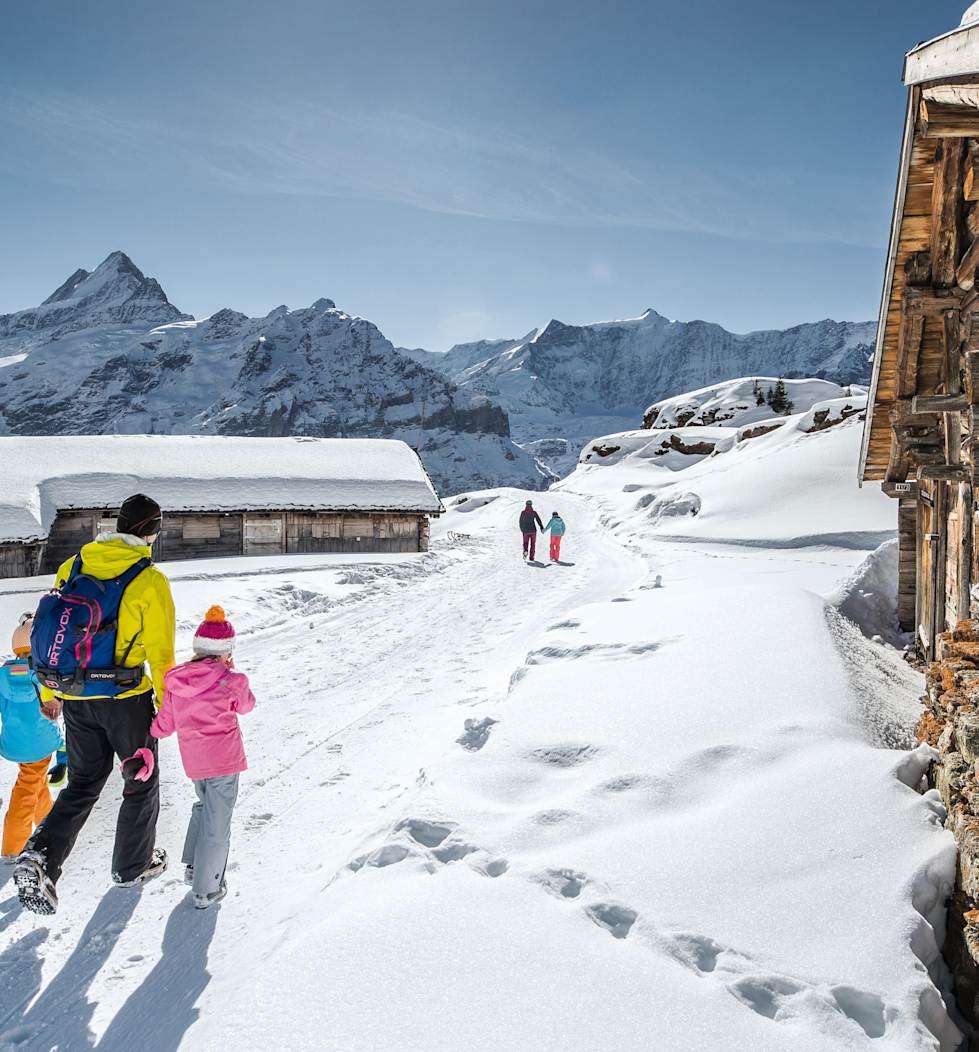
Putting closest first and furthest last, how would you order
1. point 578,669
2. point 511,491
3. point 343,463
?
1. point 578,669
2. point 343,463
3. point 511,491

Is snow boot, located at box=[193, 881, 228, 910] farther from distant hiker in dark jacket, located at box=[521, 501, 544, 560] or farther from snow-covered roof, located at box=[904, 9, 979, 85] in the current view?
distant hiker in dark jacket, located at box=[521, 501, 544, 560]

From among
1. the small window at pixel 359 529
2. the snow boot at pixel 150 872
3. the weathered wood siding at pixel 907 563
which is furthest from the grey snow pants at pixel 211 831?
the small window at pixel 359 529

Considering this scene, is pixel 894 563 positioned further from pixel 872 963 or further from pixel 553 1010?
pixel 553 1010

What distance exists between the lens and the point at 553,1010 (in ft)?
8.39

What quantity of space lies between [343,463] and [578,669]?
22442 millimetres

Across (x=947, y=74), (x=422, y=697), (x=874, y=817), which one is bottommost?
(x=422, y=697)

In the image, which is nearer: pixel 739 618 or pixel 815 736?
pixel 815 736

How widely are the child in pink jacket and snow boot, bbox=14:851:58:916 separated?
72 centimetres

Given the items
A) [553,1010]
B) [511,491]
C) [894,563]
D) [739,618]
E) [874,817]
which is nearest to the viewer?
[553,1010]

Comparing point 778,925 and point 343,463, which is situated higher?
point 343,463

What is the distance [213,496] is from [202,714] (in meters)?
22.0

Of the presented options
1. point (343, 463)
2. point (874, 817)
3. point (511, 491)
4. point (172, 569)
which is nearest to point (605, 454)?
point (511, 491)

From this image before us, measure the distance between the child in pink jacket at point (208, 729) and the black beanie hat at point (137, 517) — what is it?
0.68 metres

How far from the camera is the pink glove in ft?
12.3
